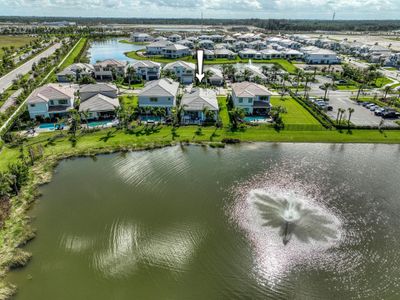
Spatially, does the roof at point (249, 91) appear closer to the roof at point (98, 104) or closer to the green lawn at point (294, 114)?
the green lawn at point (294, 114)

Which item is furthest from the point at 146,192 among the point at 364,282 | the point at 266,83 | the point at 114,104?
the point at 266,83

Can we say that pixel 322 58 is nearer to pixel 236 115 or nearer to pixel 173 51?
pixel 173 51

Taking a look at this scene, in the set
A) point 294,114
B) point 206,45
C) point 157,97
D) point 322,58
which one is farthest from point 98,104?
point 206,45

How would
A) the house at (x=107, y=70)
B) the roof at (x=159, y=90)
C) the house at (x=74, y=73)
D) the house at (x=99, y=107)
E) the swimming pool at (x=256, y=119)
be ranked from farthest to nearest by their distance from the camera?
the house at (x=107, y=70) < the house at (x=74, y=73) < the roof at (x=159, y=90) < the swimming pool at (x=256, y=119) < the house at (x=99, y=107)

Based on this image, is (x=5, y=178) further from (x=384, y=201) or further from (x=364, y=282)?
(x=384, y=201)

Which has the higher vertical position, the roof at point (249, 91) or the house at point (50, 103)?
the roof at point (249, 91)

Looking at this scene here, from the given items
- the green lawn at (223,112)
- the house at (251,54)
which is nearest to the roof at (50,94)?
the green lawn at (223,112)
